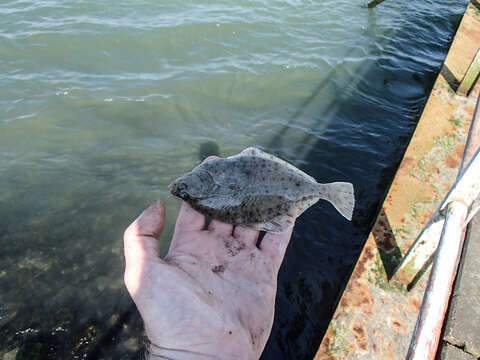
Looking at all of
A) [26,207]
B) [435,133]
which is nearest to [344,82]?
[435,133]

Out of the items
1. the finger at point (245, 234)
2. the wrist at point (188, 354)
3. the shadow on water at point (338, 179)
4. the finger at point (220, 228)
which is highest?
the wrist at point (188, 354)

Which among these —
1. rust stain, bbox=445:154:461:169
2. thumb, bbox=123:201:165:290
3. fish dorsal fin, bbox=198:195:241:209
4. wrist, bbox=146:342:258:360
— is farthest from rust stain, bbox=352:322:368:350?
rust stain, bbox=445:154:461:169

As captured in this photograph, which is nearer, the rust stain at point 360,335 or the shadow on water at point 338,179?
the rust stain at point 360,335

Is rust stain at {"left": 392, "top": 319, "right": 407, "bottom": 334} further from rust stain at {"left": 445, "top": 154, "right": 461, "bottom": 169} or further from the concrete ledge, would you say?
rust stain at {"left": 445, "top": 154, "right": 461, "bottom": 169}

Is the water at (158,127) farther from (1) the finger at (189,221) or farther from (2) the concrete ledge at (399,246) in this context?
(1) the finger at (189,221)

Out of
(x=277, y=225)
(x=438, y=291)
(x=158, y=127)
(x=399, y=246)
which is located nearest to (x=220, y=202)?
(x=277, y=225)

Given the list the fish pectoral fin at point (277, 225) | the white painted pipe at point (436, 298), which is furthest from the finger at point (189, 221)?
the white painted pipe at point (436, 298)
